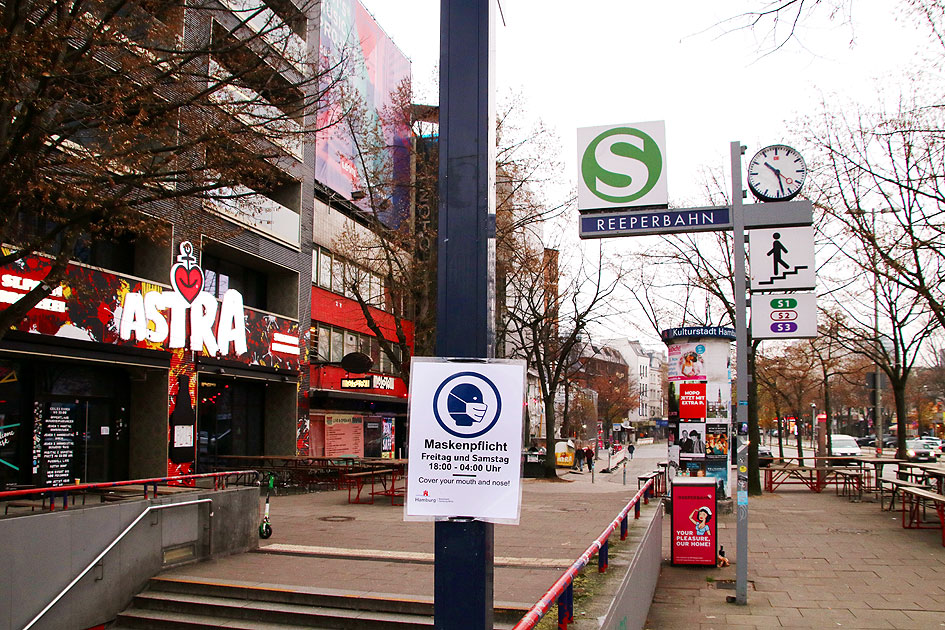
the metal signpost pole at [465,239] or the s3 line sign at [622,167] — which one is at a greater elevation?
the s3 line sign at [622,167]

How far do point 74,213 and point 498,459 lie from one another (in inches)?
323

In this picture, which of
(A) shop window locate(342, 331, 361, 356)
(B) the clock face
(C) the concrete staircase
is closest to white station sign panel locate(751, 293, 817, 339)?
(B) the clock face

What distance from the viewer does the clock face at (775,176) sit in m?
9.87

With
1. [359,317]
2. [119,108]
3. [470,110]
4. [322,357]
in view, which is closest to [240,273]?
[322,357]

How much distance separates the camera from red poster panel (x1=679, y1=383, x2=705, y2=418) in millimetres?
18172

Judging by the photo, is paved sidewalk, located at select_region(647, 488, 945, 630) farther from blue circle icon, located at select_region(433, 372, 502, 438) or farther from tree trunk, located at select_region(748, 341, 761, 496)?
blue circle icon, located at select_region(433, 372, 502, 438)

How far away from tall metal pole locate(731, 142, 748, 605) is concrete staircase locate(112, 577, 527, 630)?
3078mm

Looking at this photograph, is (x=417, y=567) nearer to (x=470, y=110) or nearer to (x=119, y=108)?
(x=119, y=108)

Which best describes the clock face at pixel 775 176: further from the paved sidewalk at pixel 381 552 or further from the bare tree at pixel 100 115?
the bare tree at pixel 100 115

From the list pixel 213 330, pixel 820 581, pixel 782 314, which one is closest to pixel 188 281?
pixel 213 330

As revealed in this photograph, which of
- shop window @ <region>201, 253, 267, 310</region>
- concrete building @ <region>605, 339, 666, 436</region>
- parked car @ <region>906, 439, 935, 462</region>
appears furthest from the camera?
concrete building @ <region>605, 339, 666, 436</region>

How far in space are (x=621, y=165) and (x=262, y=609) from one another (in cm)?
667

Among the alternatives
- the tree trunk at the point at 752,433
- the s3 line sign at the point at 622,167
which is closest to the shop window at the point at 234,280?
the tree trunk at the point at 752,433

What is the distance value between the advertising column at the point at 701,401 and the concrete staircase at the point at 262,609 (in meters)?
11.2
